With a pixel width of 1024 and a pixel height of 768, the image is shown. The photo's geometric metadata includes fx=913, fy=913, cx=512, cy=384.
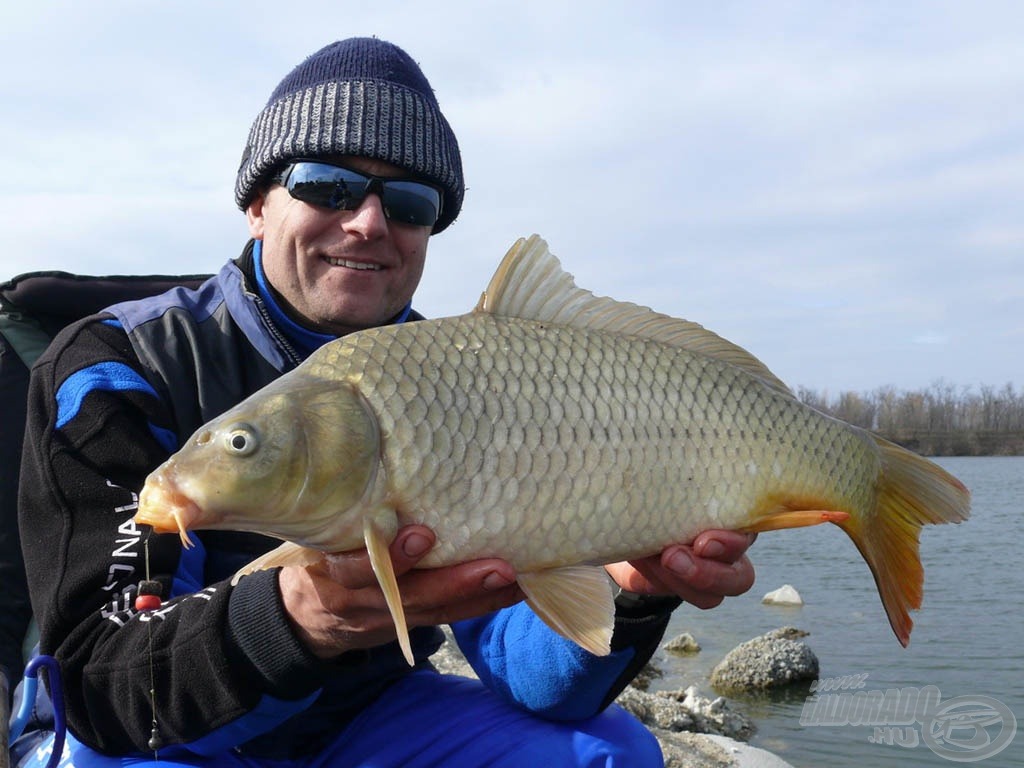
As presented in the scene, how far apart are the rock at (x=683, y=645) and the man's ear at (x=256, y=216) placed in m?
7.39

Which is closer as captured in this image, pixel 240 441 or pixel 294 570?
pixel 240 441

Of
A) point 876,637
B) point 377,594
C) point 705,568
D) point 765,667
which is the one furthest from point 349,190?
point 876,637

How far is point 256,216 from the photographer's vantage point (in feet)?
8.92

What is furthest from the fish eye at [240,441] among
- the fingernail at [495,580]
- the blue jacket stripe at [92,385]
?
the blue jacket stripe at [92,385]

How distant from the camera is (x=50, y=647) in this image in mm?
1943

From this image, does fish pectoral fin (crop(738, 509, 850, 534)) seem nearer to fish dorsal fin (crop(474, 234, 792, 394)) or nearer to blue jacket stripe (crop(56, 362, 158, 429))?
fish dorsal fin (crop(474, 234, 792, 394))

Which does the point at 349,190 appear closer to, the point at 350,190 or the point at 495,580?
the point at 350,190

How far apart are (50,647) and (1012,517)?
19.3 metres

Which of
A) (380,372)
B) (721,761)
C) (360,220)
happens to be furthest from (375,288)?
(721,761)

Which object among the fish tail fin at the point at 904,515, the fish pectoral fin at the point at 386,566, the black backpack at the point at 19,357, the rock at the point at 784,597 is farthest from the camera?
the rock at the point at 784,597

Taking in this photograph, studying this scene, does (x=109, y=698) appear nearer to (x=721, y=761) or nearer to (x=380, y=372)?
(x=380, y=372)

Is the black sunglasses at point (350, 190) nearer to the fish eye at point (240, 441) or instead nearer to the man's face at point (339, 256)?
the man's face at point (339, 256)

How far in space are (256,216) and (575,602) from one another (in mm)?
1643

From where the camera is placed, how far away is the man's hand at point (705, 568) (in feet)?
5.65
